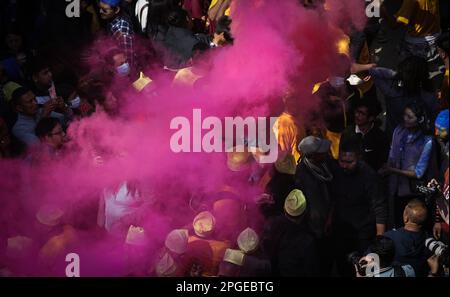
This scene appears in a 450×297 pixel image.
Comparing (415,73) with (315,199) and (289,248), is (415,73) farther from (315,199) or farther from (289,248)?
(289,248)

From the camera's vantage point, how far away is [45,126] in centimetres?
1173

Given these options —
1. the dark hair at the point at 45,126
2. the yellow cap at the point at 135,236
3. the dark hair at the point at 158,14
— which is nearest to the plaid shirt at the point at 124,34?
the dark hair at the point at 158,14

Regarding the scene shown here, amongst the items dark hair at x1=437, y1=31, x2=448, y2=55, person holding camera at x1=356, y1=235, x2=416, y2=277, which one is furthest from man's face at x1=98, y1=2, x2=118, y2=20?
person holding camera at x1=356, y1=235, x2=416, y2=277

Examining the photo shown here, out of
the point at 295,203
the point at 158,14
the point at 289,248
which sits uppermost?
the point at 158,14

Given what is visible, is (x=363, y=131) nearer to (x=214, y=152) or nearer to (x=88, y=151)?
(x=214, y=152)

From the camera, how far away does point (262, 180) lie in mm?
11703

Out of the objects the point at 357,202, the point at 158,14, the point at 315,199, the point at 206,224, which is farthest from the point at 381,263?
the point at 158,14

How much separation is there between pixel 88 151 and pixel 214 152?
79cm

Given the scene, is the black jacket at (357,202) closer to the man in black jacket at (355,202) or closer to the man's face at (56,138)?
the man in black jacket at (355,202)

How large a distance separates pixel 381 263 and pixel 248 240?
85 cm
